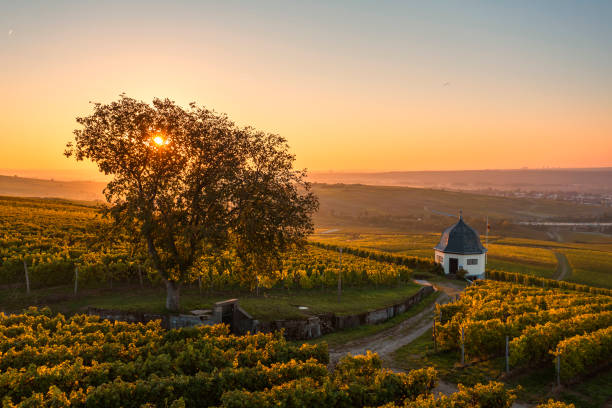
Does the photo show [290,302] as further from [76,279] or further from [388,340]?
[76,279]

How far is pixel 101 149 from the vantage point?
896 inches

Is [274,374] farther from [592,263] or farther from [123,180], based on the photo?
[592,263]

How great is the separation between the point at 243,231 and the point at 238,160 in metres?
4.56

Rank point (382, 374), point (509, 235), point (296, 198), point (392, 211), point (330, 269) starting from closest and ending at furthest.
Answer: point (382, 374) < point (296, 198) < point (330, 269) < point (509, 235) < point (392, 211)

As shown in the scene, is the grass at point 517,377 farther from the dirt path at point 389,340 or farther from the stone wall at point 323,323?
the stone wall at point 323,323

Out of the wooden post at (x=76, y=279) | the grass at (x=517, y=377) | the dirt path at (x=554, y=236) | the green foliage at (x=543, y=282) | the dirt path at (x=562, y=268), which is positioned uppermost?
the wooden post at (x=76, y=279)

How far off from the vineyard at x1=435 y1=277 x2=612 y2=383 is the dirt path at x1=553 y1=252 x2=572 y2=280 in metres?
35.7

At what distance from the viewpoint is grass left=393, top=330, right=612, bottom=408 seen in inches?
701

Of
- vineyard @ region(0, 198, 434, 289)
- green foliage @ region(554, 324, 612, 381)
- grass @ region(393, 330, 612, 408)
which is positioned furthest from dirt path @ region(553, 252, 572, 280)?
grass @ region(393, 330, 612, 408)

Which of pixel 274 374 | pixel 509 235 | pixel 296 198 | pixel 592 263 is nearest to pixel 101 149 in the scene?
pixel 296 198

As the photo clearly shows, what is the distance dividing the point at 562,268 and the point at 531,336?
5637 cm

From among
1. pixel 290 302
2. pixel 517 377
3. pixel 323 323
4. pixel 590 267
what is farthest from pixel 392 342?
pixel 590 267

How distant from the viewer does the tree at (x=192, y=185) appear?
2262cm

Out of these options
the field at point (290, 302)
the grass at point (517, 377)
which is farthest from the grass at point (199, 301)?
the grass at point (517, 377)
